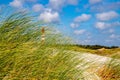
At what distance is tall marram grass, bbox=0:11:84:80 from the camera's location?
446 cm

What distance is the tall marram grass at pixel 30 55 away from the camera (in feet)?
14.6

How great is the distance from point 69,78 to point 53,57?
0.41m

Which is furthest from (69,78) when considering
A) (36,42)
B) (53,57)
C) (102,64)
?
(102,64)

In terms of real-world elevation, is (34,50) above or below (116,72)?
above

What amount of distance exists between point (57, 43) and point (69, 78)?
0.78 meters

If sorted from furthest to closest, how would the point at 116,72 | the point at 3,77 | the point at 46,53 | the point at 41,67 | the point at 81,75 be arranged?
the point at 116,72 → the point at 81,75 → the point at 46,53 → the point at 41,67 → the point at 3,77

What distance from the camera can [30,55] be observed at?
184 inches

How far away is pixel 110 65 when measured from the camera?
7.30 m

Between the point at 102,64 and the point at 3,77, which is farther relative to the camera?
the point at 102,64

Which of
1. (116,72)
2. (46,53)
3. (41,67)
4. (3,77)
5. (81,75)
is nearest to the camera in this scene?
(3,77)

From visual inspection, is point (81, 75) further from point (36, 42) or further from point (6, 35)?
point (6, 35)

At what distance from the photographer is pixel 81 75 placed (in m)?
5.58

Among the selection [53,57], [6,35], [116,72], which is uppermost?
[6,35]

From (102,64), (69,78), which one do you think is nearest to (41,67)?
(69,78)
